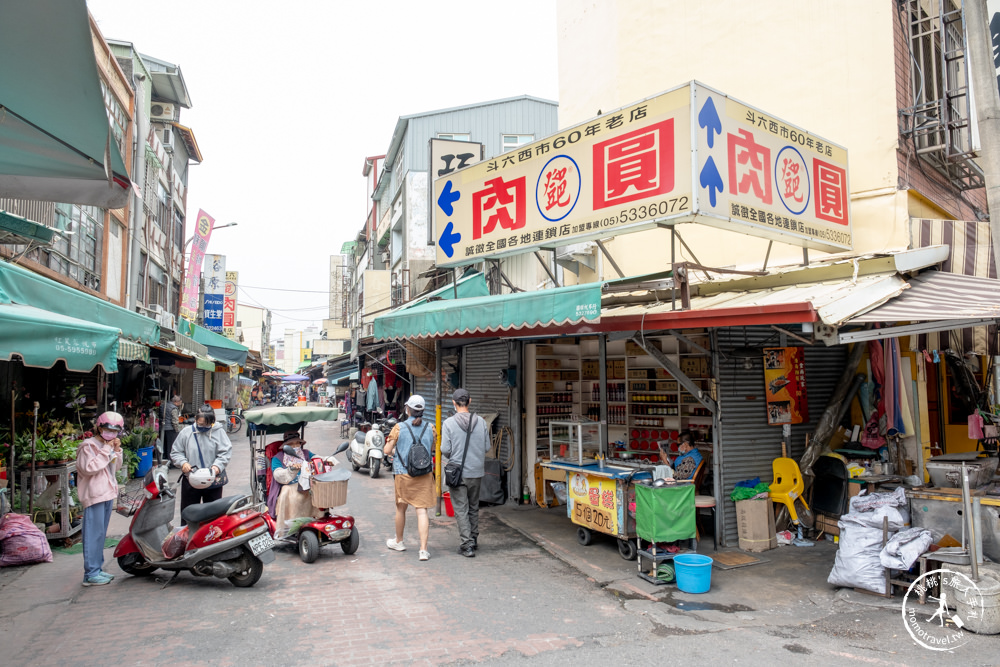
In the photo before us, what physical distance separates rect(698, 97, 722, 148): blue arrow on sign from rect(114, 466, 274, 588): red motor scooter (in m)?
6.33

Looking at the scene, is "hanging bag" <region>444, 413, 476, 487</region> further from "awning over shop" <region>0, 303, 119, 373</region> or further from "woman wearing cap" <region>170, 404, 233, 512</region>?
"awning over shop" <region>0, 303, 119, 373</region>

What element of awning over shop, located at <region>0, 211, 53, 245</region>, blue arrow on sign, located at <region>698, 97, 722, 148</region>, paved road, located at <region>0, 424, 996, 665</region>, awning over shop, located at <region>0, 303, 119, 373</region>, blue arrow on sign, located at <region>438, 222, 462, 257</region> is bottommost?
paved road, located at <region>0, 424, 996, 665</region>

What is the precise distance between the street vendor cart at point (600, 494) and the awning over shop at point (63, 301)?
6.39 meters

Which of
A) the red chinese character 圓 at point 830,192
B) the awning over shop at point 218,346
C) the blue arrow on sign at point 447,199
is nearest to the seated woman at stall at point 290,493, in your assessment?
the blue arrow on sign at point 447,199

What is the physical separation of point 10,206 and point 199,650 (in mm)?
9314

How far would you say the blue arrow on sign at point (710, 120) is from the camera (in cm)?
671

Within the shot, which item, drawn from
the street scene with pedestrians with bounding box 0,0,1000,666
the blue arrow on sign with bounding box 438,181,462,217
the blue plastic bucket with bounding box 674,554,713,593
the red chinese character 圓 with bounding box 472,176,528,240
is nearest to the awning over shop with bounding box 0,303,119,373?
the street scene with pedestrians with bounding box 0,0,1000,666

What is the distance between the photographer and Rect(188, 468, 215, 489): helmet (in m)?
7.36

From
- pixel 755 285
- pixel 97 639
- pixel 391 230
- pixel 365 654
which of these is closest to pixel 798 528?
pixel 755 285

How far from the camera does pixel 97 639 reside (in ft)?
17.2

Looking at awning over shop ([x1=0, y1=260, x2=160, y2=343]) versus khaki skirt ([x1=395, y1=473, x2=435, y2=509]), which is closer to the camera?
awning over shop ([x1=0, y1=260, x2=160, y2=343])

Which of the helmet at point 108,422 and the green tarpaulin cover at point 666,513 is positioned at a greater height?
the helmet at point 108,422

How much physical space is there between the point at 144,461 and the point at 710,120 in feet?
45.5

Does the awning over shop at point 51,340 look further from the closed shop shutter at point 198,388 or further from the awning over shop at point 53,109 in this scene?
the closed shop shutter at point 198,388
